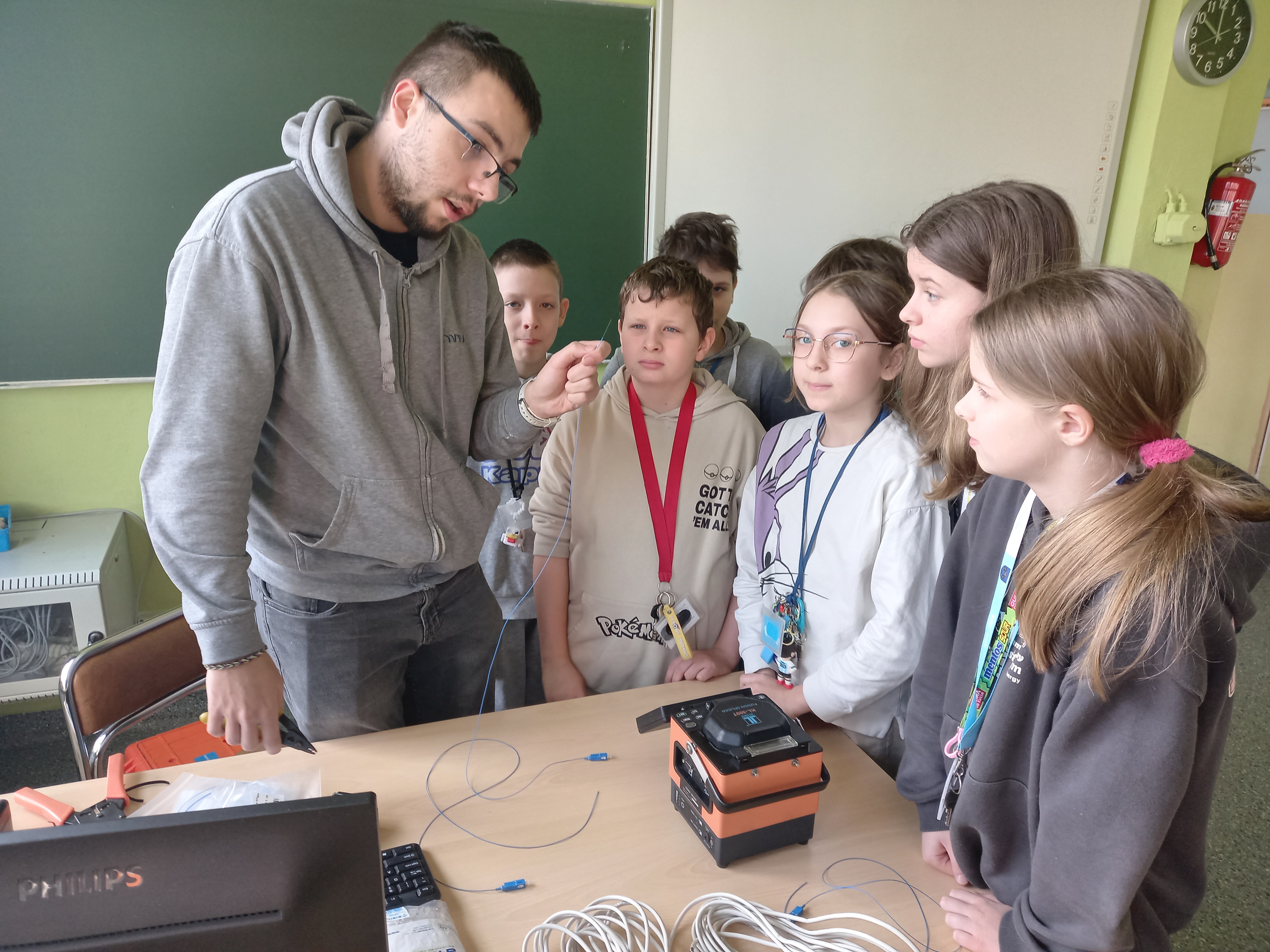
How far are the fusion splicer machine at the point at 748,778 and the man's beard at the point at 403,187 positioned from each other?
0.96 m

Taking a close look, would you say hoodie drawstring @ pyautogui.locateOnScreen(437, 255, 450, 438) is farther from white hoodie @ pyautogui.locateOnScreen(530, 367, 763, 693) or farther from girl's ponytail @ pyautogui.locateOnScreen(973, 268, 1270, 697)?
girl's ponytail @ pyautogui.locateOnScreen(973, 268, 1270, 697)

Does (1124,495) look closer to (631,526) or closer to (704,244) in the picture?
(631,526)

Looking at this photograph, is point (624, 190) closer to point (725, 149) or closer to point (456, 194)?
point (725, 149)

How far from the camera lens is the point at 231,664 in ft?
3.93

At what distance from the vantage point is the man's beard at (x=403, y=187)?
1296 mm

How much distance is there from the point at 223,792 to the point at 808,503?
1156 millimetres

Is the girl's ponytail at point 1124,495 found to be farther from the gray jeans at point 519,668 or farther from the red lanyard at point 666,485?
the gray jeans at point 519,668

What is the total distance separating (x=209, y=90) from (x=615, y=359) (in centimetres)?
162

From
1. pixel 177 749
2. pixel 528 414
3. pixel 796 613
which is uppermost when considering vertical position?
pixel 528 414

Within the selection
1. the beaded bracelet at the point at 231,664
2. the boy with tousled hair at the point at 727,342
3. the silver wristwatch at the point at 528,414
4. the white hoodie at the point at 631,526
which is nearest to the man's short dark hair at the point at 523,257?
the boy with tousled hair at the point at 727,342

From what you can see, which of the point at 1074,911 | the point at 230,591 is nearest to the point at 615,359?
the point at 230,591

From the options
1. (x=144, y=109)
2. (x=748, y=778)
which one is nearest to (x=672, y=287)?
(x=748, y=778)

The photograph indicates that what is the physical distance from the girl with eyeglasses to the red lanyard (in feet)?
0.66

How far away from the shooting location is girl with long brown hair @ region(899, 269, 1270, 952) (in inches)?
34.0
